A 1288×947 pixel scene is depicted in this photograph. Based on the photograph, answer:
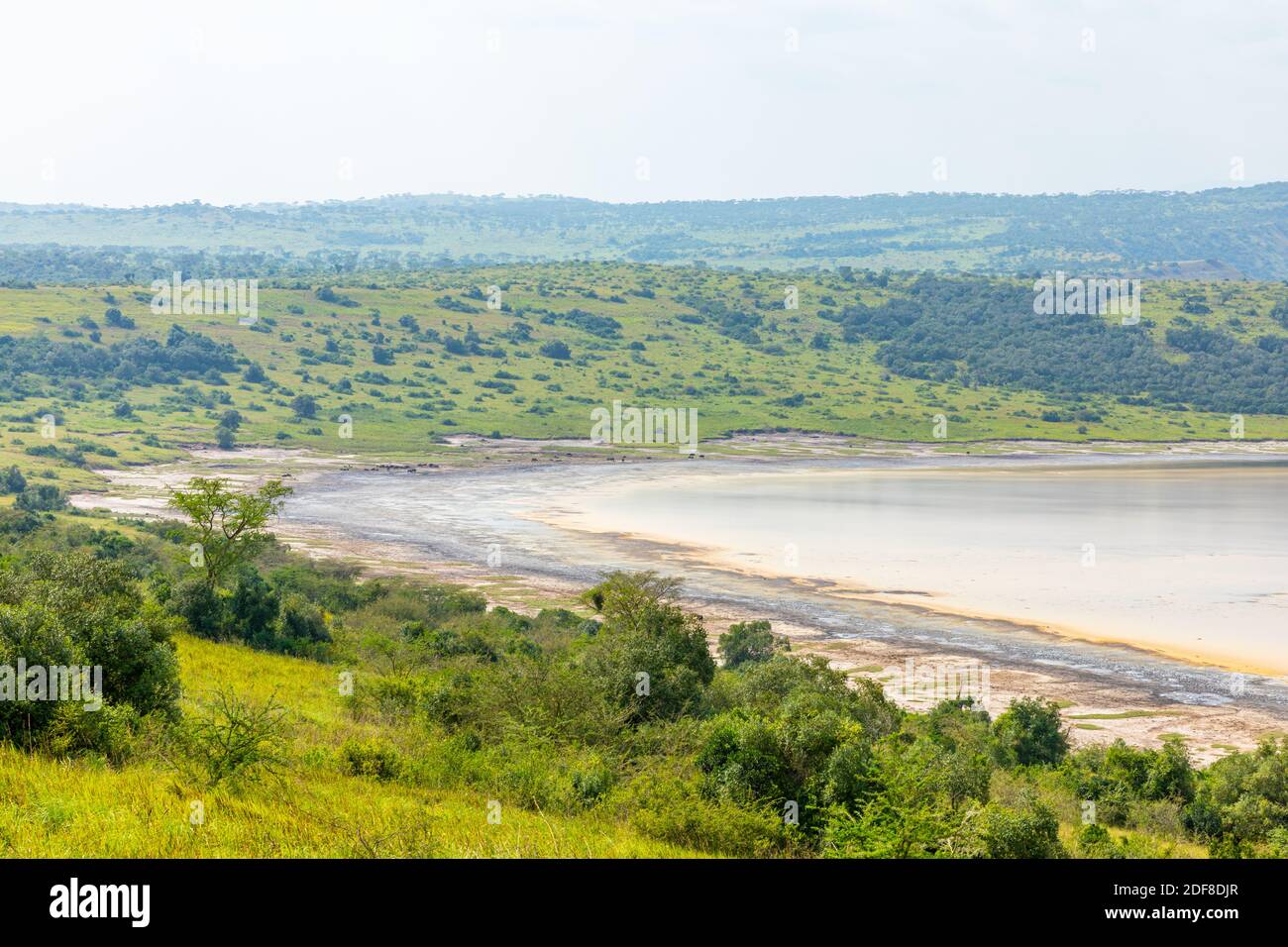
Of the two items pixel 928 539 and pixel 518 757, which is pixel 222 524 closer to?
pixel 518 757

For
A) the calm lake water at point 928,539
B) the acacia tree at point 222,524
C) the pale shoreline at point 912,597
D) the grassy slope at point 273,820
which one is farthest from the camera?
the calm lake water at point 928,539

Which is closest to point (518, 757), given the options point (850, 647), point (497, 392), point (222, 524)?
point (222, 524)

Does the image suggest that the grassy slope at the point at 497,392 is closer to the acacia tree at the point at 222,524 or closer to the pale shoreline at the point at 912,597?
the pale shoreline at the point at 912,597

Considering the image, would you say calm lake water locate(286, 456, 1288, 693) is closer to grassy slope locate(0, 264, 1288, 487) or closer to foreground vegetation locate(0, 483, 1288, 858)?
foreground vegetation locate(0, 483, 1288, 858)

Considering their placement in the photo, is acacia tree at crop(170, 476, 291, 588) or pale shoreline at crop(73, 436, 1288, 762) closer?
pale shoreline at crop(73, 436, 1288, 762)

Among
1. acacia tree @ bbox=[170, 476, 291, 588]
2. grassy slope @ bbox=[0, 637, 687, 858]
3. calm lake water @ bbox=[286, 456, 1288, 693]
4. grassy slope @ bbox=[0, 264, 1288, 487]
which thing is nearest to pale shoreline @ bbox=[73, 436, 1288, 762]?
calm lake water @ bbox=[286, 456, 1288, 693]

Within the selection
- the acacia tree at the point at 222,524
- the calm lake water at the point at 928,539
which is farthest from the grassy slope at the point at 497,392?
the acacia tree at the point at 222,524

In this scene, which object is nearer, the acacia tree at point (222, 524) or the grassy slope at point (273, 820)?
the grassy slope at point (273, 820)
